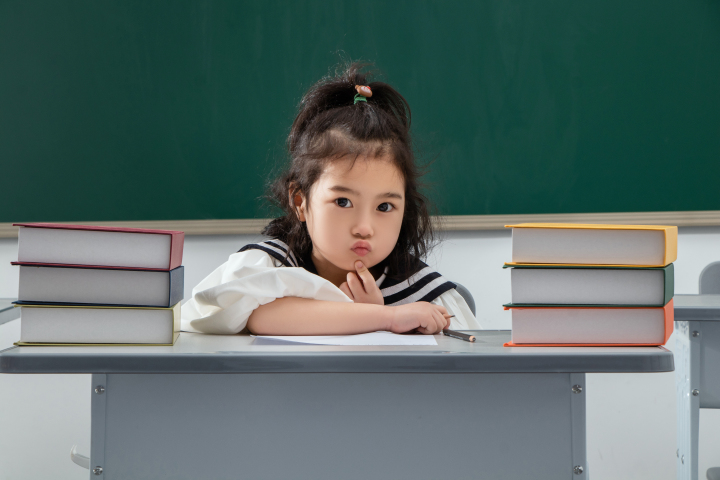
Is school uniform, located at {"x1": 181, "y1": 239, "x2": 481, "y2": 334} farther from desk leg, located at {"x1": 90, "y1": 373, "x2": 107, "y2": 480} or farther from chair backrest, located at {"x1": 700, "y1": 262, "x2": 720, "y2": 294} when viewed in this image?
chair backrest, located at {"x1": 700, "y1": 262, "x2": 720, "y2": 294}

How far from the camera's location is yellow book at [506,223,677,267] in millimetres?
712

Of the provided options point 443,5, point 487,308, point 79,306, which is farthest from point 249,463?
point 443,5

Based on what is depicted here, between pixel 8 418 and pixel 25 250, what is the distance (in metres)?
1.94

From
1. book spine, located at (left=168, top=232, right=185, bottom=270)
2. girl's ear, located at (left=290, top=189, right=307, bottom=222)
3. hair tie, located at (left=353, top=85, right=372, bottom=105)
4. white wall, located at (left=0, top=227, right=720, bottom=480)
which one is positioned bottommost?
white wall, located at (left=0, top=227, right=720, bottom=480)

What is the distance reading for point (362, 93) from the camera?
49.7 inches

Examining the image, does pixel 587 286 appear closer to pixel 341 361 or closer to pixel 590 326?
pixel 590 326

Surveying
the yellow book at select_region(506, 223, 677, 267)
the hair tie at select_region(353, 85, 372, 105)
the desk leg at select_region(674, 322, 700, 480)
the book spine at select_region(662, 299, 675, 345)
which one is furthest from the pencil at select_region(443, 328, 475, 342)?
the desk leg at select_region(674, 322, 700, 480)

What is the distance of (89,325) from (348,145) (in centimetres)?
61

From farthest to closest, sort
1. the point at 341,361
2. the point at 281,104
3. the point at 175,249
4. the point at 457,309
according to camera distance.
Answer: the point at 281,104 < the point at 457,309 < the point at 175,249 < the point at 341,361

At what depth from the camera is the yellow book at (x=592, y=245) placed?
0.71 metres

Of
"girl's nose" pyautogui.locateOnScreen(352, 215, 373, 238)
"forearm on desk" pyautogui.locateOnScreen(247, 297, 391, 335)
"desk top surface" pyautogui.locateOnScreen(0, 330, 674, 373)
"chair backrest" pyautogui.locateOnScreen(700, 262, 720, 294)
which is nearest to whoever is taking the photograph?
"desk top surface" pyautogui.locateOnScreen(0, 330, 674, 373)

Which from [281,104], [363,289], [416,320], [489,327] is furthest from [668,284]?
[281,104]

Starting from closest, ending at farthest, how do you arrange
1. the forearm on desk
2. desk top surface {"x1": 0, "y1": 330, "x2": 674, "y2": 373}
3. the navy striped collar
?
desk top surface {"x1": 0, "y1": 330, "x2": 674, "y2": 373} → the forearm on desk → the navy striped collar

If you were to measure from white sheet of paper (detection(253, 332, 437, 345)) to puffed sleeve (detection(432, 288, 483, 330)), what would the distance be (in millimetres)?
402
